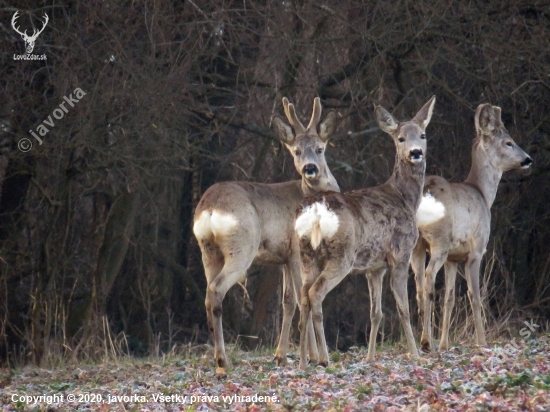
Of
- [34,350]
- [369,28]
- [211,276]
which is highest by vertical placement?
[369,28]

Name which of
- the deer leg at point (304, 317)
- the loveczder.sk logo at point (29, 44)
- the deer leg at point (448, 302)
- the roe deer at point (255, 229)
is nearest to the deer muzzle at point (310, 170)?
the roe deer at point (255, 229)

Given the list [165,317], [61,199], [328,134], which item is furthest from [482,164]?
[165,317]

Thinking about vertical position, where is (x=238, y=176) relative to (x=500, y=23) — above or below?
below

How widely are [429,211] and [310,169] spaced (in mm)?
1272

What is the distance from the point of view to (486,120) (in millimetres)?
12227

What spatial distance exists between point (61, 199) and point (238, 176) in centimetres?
433

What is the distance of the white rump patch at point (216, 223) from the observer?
9.70 meters

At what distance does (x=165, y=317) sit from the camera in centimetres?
1844

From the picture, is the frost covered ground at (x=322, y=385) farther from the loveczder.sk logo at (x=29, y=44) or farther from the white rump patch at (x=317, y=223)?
the loveczder.sk logo at (x=29, y=44)

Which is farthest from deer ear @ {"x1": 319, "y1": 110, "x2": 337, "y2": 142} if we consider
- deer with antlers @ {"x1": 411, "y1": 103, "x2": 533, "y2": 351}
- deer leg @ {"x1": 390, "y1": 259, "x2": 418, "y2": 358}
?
deer leg @ {"x1": 390, "y1": 259, "x2": 418, "y2": 358}

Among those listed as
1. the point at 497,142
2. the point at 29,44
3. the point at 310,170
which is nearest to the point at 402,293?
the point at 310,170

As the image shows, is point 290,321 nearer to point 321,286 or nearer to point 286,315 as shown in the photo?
point 286,315

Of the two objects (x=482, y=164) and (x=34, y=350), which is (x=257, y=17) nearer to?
(x=482, y=164)

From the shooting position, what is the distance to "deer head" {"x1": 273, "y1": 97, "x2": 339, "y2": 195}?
417 inches
